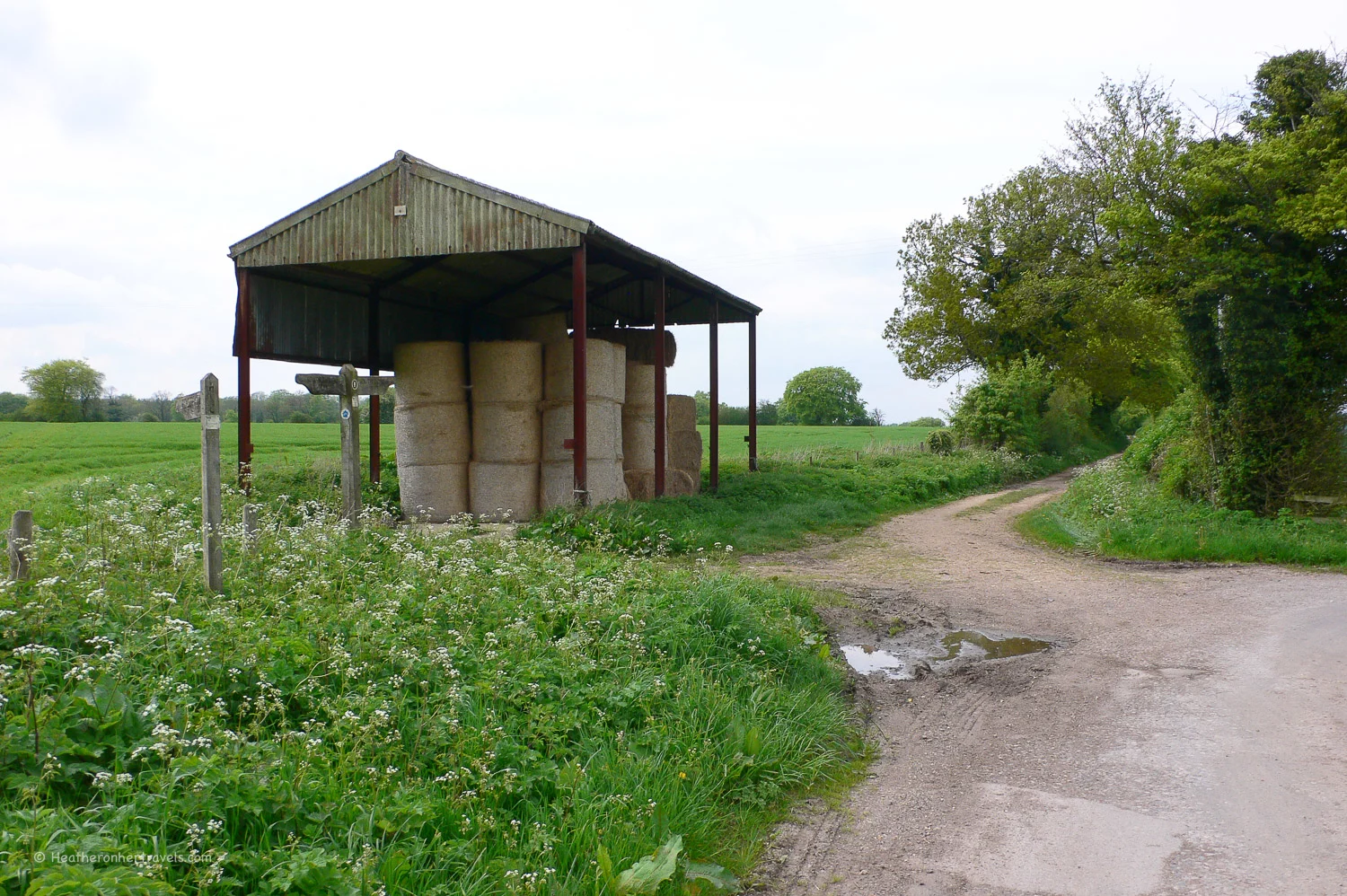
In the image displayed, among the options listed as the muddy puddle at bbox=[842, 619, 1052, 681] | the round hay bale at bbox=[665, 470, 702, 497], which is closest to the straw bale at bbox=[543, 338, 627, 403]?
the round hay bale at bbox=[665, 470, 702, 497]

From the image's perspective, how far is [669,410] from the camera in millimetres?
18516

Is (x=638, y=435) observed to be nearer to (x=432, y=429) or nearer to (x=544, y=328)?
(x=544, y=328)

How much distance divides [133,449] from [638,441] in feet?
87.0

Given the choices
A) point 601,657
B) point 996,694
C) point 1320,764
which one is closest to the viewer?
point 1320,764

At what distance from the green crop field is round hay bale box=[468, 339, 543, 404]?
17.5ft

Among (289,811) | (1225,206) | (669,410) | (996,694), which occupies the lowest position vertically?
(996,694)

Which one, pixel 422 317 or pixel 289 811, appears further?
pixel 422 317

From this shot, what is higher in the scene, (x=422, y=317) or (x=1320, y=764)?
(x=422, y=317)

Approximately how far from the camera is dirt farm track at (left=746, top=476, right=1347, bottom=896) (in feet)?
12.7

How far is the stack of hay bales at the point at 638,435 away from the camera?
15941mm

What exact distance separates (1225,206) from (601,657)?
12927 millimetres

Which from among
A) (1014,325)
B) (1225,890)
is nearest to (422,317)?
(1225,890)

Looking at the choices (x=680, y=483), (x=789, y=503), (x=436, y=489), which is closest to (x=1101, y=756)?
(x=436, y=489)

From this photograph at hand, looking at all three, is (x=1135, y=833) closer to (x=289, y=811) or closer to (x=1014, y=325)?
(x=289, y=811)
